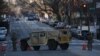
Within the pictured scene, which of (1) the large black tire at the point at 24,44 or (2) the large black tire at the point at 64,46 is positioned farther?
(2) the large black tire at the point at 64,46

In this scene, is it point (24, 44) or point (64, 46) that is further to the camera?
point (64, 46)

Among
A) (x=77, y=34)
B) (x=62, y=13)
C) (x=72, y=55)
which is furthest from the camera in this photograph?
(x=62, y=13)

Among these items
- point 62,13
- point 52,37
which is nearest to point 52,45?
point 52,37

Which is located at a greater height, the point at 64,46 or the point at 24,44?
the point at 24,44

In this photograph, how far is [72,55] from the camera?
2869 centimetres

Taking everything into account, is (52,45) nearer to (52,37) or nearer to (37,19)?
(52,37)

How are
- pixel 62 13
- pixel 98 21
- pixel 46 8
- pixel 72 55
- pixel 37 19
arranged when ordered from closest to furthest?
pixel 72 55 → pixel 98 21 → pixel 62 13 → pixel 46 8 → pixel 37 19

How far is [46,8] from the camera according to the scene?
101m

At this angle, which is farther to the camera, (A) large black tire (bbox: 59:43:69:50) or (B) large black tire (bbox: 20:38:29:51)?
(A) large black tire (bbox: 59:43:69:50)

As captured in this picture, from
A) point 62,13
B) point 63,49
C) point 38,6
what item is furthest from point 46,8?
point 63,49

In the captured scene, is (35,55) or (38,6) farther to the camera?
(38,6)

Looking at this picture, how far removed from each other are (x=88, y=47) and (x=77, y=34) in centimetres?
2896

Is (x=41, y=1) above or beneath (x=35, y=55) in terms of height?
above

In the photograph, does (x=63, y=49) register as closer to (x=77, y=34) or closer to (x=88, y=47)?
(x=88, y=47)
